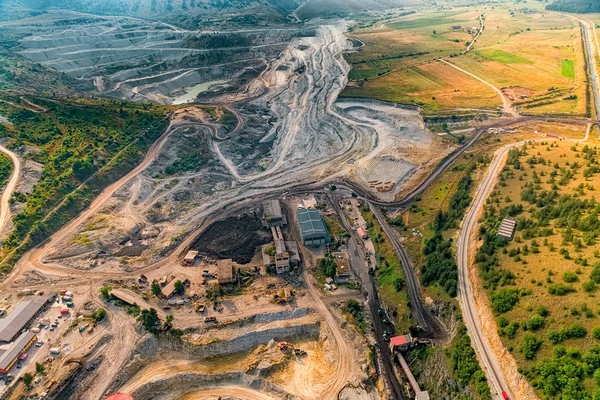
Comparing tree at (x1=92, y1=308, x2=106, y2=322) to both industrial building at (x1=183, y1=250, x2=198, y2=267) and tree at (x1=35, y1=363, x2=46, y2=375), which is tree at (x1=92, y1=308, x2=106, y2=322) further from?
industrial building at (x1=183, y1=250, x2=198, y2=267)

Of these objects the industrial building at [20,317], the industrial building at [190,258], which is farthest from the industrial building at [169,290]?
the industrial building at [20,317]

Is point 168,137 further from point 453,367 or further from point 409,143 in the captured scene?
point 453,367

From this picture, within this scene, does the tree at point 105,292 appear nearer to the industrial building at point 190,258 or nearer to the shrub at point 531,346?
the industrial building at point 190,258

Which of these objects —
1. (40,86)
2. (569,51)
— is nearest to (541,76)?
(569,51)

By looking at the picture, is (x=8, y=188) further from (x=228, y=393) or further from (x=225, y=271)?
(x=228, y=393)

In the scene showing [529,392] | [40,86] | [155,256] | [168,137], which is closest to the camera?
[529,392]

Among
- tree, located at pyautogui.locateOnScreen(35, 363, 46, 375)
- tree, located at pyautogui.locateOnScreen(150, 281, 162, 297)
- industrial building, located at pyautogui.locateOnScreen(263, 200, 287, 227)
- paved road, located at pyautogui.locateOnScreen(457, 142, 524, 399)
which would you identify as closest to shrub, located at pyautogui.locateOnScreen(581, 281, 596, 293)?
paved road, located at pyautogui.locateOnScreen(457, 142, 524, 399)
